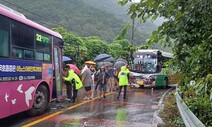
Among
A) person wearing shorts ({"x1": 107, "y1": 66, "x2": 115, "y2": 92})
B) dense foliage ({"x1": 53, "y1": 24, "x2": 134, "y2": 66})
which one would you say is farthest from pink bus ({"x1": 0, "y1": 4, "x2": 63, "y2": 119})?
dense foliage ({"x1": 53, "y1": 24, "x2": 134, "y2": 66})

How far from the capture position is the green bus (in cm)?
2063

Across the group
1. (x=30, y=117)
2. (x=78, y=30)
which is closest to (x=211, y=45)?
(x=30, y=117)

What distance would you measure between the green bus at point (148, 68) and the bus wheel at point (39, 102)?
1186 cm

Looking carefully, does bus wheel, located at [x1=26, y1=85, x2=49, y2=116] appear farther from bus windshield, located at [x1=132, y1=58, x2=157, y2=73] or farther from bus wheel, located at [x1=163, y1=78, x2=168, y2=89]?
bus wheel, located at [x1=163, y1=78, x2=168, y2=89]

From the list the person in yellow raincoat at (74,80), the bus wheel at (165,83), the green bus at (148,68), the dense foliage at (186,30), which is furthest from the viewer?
the bus wheel at (165,83)

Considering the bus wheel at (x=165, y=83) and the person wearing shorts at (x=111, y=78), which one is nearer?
the person wearing shorts at (x=111, y=78)

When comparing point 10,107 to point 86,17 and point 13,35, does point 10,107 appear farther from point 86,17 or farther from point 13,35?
point 86,17

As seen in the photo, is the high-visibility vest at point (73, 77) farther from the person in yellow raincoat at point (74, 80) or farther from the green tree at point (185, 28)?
the green tree at point (185, 28)

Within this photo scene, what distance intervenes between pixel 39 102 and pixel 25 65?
4.98ft

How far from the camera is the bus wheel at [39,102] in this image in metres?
8.95

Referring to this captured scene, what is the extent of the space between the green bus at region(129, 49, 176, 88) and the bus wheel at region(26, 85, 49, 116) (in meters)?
11.9

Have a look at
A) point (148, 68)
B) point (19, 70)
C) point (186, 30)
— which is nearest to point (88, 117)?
point (19, 70)

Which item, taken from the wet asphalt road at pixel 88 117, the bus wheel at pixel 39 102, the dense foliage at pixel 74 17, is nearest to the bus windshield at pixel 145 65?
the wet asphalt road at pixel 88 117

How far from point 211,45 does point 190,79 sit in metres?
0.71
